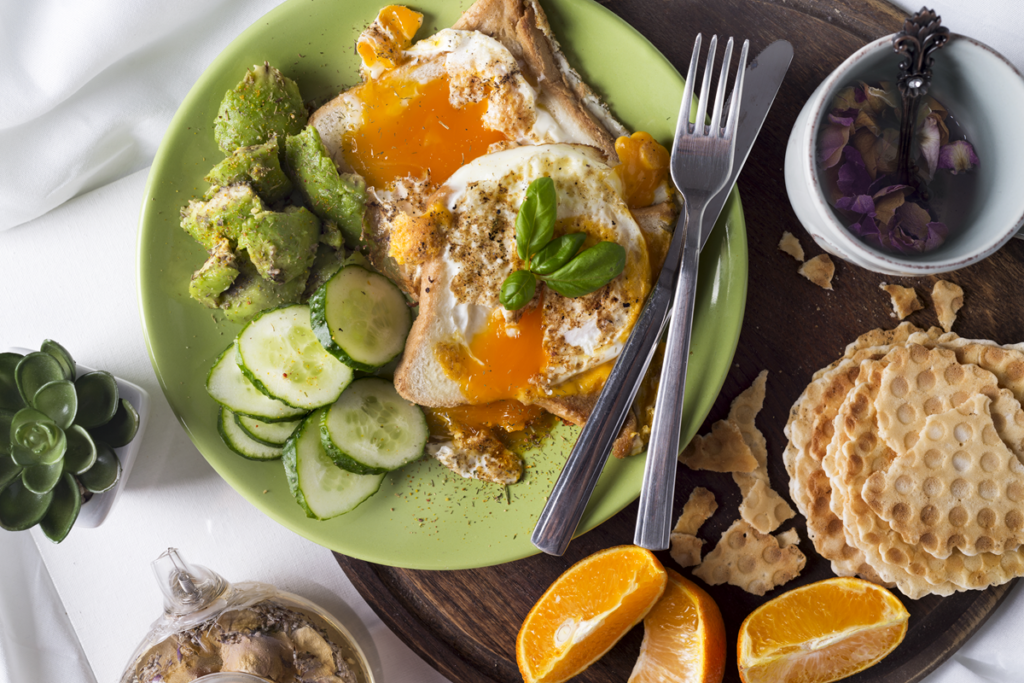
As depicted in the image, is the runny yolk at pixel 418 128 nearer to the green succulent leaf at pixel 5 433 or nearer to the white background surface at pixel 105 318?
the white background surface at pixel 105 318

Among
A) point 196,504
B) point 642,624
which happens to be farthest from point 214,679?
point 642,624

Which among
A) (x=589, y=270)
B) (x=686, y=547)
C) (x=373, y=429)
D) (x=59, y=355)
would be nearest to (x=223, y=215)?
(x=59, y=355)

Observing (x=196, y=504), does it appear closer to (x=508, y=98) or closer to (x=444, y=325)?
(x=444, y=325)

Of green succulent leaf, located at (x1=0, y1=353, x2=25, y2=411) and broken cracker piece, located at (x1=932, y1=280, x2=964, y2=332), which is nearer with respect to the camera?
green succulent leaf, located at (x1=0, y1=353, x2=25, y2=411)

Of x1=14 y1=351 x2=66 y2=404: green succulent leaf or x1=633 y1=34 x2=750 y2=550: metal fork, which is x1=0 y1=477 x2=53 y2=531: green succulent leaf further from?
x1=633 y1=34 x2=750 y2=550: metal fork

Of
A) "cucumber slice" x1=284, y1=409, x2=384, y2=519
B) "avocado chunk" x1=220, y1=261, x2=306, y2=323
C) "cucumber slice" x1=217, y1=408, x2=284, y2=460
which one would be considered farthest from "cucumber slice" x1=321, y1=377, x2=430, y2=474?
"avocado chunk" x1=220, y1=261, x2=306, y2=323

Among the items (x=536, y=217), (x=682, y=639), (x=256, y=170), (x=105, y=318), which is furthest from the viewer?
(x=105, y=318)

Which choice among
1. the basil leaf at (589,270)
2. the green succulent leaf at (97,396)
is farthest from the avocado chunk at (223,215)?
the basil leaf at (589,270)

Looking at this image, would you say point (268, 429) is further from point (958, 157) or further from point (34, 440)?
point (958, 157)
